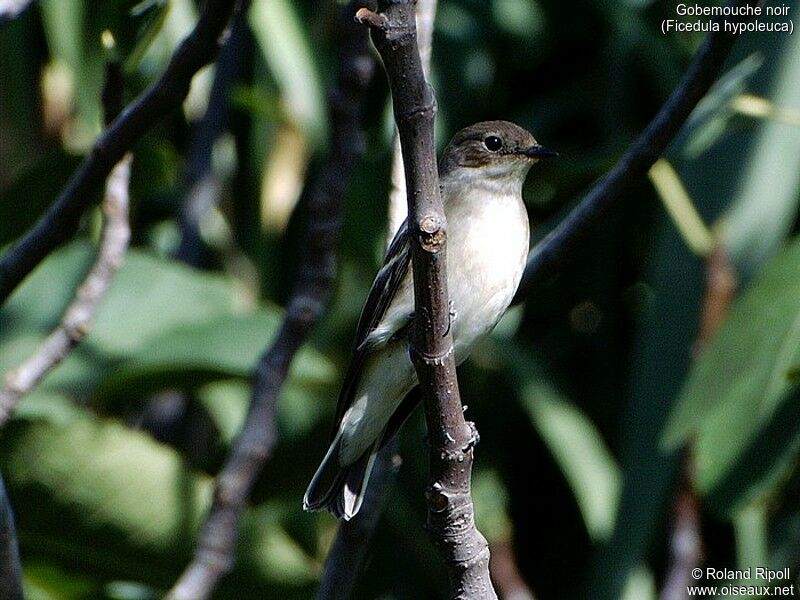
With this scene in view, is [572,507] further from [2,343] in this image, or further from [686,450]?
[2,343]

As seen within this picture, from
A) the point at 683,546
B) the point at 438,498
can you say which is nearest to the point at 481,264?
the point at 438,498

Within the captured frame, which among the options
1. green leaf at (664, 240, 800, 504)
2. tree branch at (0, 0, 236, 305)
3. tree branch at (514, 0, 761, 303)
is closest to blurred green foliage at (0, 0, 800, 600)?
green leaf at (664, 240, 800, 504)

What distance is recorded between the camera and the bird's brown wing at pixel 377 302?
2.90m

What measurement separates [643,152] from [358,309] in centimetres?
177

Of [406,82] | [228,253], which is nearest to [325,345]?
[228,253]

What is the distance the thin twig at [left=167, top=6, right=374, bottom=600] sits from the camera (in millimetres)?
2914

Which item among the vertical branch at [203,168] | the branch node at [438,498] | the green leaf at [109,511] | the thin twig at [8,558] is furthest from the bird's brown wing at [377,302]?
the vertical branch at [203,168]

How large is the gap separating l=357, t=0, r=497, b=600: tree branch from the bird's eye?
1.28m

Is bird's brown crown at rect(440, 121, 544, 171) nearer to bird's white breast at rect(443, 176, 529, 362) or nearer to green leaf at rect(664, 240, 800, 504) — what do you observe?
bird's white breast at rect(443, 176, 529, 362)

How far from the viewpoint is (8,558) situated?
8.31 ft

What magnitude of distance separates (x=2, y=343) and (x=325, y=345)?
1.05 meters

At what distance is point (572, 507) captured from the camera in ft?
14.5

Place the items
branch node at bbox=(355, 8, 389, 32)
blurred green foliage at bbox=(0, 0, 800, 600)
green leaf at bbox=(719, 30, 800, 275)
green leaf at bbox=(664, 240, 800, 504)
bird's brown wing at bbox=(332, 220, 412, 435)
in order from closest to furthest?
1. branch node at bbox=(355, 8, 389, 32)
2. green leaf at bbox=(664, 240, 800, 504)
3. bird's brown wing at bbox=(332, 220, 412, 435)
4. blurred green foliage at bbox=(0, 0, 800, 600)
5. green leaf at bbox=(719, 30, 800, 275)

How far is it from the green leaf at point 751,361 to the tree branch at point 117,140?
1.20m
